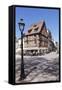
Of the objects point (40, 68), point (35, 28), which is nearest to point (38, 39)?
point (35, 28)

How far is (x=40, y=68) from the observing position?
2109 mm

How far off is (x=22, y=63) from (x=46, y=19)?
0.40 meters

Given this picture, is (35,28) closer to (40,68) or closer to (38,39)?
(38,39)

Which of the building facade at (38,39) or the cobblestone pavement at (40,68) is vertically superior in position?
the building facade at (38,39)

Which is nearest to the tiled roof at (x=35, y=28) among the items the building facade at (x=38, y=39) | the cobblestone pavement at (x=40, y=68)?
the building facade at (x=38, y=39)

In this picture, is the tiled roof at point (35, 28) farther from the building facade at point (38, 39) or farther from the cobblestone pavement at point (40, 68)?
the cobblestone pavement at point (40, 68)

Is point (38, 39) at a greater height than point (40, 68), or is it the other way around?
point (38, 39)

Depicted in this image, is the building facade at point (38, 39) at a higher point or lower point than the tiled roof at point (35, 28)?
lower

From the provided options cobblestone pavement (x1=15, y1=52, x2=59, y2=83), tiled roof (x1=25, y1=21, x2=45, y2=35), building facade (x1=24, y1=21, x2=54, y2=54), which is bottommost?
cobblestone pavement (x1=15, y1=52, x2=59, y2=83)

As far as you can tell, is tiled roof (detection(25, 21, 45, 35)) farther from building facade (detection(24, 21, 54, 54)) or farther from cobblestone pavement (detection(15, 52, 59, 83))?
cobblestone pavement (detection(15, 52, 59, 83))

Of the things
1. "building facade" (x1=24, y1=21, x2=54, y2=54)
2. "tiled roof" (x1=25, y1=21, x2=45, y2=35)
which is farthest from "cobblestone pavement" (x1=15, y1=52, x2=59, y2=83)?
"tiled roof" (x1=25, y1=21, x2=45, y2=35)

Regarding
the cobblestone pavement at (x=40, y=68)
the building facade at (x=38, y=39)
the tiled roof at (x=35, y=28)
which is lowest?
the cobblestone pavement at (x=40, y=68)

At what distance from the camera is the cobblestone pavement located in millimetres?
2061

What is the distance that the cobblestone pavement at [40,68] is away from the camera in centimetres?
206
